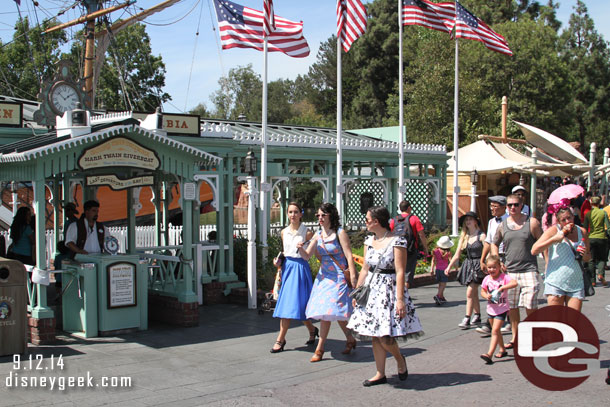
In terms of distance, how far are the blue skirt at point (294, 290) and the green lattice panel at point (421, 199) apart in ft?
40.8

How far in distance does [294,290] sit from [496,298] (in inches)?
91.1

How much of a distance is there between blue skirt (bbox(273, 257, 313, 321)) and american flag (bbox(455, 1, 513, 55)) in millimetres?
11651

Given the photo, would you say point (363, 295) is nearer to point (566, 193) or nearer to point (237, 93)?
point (566, 193)

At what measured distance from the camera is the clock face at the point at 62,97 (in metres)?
10.6

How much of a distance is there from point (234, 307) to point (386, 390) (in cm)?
571

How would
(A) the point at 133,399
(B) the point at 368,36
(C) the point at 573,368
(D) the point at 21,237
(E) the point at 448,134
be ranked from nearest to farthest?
(A) the point at 133,399
(C) the point at 573,368
(D) the point at 21,237
(E) the point at 448,134
(B) the point at 368,36

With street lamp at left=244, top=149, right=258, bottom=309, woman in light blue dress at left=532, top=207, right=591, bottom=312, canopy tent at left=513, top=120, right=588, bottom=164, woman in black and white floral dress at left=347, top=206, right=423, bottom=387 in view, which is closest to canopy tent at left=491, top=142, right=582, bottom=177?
canopy tent at left=513, top=120, right=588, bottom=164

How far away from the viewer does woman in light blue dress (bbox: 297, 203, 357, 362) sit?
285 inches

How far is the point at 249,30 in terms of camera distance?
12430 millimetres

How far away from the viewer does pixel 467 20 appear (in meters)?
17.3

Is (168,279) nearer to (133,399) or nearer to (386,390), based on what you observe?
(133,399)

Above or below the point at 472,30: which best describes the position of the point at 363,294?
below

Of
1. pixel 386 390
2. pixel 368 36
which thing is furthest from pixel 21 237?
pixel 368 36

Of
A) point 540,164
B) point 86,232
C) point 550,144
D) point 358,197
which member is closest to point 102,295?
point 86,232
